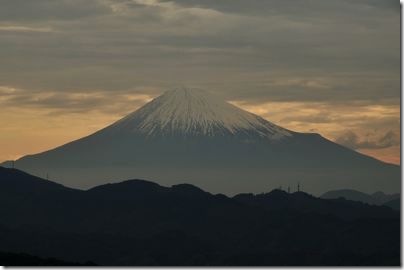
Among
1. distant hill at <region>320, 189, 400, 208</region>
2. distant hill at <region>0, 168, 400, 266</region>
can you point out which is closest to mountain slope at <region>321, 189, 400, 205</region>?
distant hill at <region>320, 189, 400, 208</region>

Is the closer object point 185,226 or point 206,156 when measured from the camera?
point 185,226

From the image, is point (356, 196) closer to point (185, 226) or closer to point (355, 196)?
point (355, 196)

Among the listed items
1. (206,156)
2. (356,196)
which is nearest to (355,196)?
(356,196)

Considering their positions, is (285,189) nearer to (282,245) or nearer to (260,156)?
(260,156)

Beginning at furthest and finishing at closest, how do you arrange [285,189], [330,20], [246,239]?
[285,189] < [246,239] < [330,20]

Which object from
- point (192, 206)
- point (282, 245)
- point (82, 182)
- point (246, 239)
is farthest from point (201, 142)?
point (282, 245)

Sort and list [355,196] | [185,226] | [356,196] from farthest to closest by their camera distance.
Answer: [356,196] → [355,196] → [185,226]
